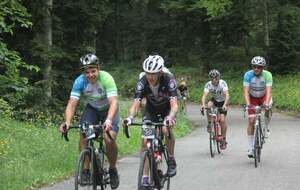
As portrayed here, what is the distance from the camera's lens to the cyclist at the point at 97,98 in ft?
29.4

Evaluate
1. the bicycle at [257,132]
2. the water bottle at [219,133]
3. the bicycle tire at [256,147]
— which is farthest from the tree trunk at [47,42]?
the bicycle tire at [256,147]

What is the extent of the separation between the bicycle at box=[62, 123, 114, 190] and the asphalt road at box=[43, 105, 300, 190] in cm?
172

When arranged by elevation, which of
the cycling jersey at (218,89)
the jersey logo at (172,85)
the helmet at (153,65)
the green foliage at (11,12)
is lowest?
the cycling jersey at (218,89)

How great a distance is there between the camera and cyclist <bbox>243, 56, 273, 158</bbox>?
13609mm

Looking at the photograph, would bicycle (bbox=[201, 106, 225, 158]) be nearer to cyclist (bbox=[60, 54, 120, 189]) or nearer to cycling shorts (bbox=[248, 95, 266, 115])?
cycling shorts (bbox=[248, 95, 266, 115])

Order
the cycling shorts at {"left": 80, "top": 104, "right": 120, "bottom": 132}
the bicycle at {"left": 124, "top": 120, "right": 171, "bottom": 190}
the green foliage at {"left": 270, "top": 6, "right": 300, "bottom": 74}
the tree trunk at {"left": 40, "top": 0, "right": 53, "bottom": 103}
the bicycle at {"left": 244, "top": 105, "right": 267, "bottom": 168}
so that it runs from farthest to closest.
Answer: the green foliage at {"left": 270, "top": 6, "right": 300, "bottom": 74} < the tree trunk at {"left": 40, "top": 0, "right": 53, "bottom": 103} < the bicycle at {"left": 244, "top": 105, "right": 267, "bottom": 168} < the cycling shorts at {"left": 80, "top": 104, "right": 120, "bottom": 132} < the bicycle at {"left": 124, "top": 120, "right": 171, "bottom": 190}

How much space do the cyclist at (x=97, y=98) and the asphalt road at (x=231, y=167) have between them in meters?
1.54

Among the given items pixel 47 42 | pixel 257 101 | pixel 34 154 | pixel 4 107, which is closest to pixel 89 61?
pixel 4 107

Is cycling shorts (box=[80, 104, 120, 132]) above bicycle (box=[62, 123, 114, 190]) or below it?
above

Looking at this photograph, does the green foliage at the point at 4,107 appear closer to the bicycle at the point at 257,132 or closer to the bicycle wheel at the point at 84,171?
the bicycle wheel at the point at 84,171

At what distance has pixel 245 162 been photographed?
14031mm

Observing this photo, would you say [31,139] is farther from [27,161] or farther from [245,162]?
[245,162]

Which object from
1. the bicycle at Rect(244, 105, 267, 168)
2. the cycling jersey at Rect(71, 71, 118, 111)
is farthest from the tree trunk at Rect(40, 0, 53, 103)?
the cycling jersey at Rect(71, 71, 118, 111)

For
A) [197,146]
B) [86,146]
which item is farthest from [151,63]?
[197,146]
